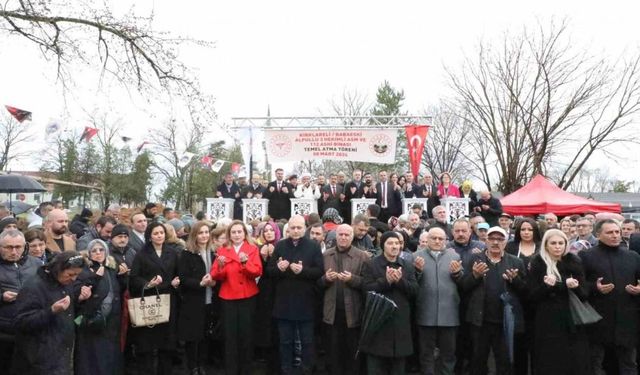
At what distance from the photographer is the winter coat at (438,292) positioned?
5707 millimetres

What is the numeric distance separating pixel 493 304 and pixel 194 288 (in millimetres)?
3273

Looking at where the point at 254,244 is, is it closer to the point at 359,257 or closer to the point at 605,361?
the point at 359,257

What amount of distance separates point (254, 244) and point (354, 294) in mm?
1290

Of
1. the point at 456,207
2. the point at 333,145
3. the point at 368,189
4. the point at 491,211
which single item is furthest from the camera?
the point at 333,145

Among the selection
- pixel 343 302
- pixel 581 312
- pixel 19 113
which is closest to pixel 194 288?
pixel 343 302

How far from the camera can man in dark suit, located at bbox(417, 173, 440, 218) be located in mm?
12453

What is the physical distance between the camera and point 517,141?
79.2 feet

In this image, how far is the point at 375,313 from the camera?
17.7ft

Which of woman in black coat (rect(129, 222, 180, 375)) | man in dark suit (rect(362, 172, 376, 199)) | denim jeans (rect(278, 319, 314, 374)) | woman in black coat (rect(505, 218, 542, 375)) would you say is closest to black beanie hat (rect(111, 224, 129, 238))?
woman in black coat (rect(129, 222, 180, 375))

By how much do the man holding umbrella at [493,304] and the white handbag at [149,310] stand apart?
3.22 metres

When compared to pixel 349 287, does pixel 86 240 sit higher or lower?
higher

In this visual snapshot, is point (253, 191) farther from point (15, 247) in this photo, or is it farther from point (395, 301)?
point (15, 247)

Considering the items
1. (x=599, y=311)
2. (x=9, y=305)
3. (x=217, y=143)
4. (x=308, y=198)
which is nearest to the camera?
(x=9, y=305)

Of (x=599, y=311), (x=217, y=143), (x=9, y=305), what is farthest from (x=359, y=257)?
(x=217, y=143)
